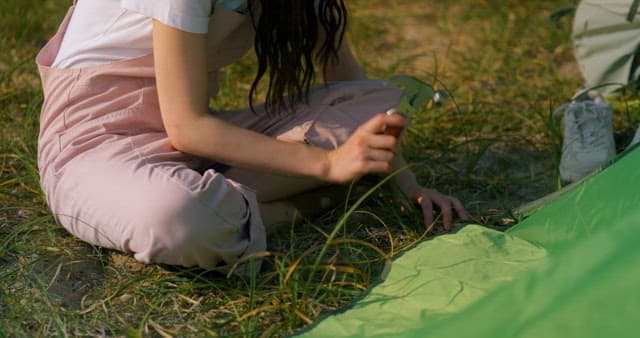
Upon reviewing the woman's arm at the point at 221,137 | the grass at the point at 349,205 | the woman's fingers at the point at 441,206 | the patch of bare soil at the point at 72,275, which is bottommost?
the patch of bare soil at the point at 72,275

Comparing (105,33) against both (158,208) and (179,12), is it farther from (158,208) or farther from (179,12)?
(158,208)

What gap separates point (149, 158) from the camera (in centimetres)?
180

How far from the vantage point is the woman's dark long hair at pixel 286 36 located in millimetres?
1817

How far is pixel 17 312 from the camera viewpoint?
169cm

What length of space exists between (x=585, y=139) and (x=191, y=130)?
0.86 meters

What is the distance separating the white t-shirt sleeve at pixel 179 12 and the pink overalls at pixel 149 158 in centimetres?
12

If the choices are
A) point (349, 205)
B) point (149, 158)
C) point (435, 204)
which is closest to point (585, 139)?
point (435, 204)

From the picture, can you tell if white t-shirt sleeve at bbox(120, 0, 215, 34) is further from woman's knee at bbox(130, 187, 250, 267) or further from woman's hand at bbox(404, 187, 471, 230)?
woman's hand at bbox(404, 187, 471, 230)

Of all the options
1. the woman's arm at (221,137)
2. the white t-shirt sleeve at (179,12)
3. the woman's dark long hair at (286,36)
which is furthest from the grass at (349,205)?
the white t-shirt sleeve at (179,12)

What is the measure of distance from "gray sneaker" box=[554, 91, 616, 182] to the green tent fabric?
25 cm

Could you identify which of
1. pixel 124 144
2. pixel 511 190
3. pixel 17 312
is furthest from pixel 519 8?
pixel 17 312

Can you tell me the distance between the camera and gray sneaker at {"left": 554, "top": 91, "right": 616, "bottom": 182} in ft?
7.11

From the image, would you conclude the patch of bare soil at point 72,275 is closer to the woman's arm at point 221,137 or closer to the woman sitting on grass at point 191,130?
the woman sitting on grass at point 191,130

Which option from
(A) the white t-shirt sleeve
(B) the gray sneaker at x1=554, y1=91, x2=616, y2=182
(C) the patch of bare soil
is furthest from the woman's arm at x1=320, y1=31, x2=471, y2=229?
(C) the patch of bare soil
